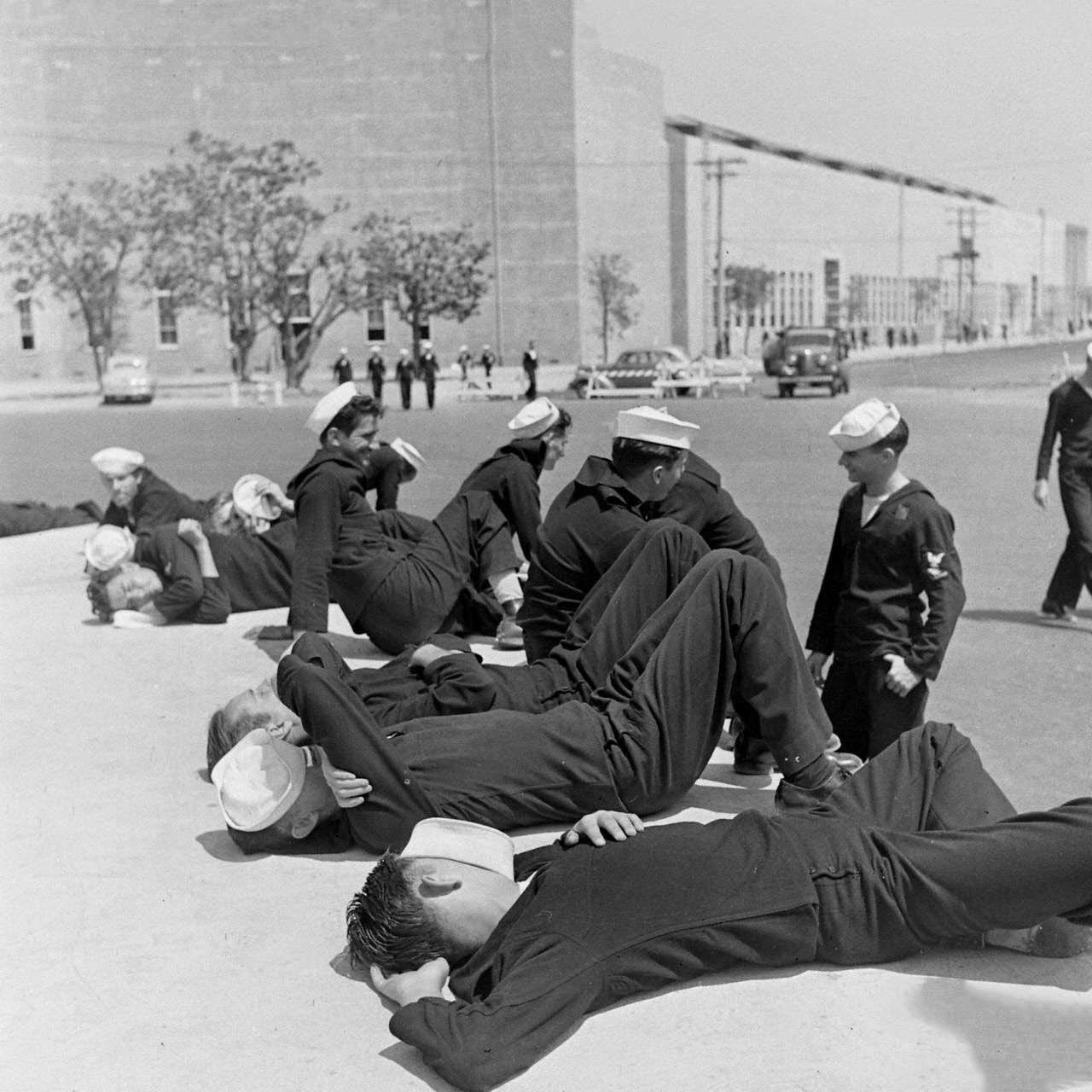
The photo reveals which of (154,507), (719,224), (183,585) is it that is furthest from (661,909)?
(719,224)

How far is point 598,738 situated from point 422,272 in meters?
52.0

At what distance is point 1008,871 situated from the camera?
339 centimetres

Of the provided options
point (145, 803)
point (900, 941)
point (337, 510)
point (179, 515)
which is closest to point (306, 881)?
point (145, 803)

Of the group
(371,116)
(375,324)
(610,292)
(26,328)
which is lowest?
(375,324)

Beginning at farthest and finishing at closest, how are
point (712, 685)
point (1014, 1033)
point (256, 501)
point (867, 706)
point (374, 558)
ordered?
1. point (256, 501)
2. point (374, 558)
3. point (867, 706)
4. point (712, 685)
5. point (1014, 1033)

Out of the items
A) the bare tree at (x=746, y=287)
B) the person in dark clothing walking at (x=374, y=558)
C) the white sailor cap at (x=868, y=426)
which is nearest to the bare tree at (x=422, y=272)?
the bare tree at (x=746, y=287)

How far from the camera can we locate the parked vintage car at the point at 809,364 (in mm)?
42125

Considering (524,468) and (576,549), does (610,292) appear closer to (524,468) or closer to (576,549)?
(524,468)

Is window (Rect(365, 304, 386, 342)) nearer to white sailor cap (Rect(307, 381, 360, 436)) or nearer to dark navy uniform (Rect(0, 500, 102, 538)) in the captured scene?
dark navy uniform (Rect(0, 500, 102, 538))

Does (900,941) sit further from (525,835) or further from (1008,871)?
(525,835)

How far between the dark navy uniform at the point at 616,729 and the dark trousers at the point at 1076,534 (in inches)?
224

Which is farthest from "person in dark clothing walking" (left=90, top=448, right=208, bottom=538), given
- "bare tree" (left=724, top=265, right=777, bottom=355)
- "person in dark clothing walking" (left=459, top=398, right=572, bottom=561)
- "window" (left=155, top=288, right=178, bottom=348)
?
"bare tree" (left=724, top=265, right=777, bottom=355)

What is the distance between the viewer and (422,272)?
2173 inches

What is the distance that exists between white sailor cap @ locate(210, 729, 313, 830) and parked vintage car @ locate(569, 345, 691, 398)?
38.7 metres
